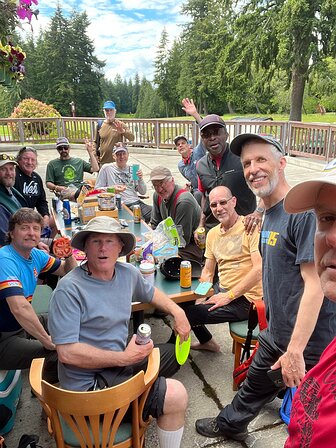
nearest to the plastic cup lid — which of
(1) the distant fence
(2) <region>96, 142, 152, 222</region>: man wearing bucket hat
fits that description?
(2) <region>96, 142, 152, 222</region>: man wearing bucket hat

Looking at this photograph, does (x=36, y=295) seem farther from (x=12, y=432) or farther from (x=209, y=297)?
(x=209, y=297)

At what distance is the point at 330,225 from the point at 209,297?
2.16 meters

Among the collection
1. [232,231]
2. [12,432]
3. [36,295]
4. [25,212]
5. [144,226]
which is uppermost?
[25,212]

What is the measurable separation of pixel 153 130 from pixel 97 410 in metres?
14.1

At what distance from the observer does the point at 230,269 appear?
9.75ft

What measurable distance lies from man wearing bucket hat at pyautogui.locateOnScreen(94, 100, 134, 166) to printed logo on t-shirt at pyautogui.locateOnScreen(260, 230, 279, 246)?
5.48 m

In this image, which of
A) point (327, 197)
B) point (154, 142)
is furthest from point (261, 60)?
point (327, 197)

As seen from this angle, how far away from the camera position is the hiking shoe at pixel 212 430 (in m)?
Result: 2.28

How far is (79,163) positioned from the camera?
20.2 feet

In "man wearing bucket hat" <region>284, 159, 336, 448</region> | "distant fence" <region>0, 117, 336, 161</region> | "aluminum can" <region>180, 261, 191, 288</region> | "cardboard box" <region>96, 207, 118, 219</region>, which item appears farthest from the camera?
"distant fence" <region>0, 117, 336, 161</region>

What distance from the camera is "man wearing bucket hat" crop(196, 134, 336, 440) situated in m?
1.71

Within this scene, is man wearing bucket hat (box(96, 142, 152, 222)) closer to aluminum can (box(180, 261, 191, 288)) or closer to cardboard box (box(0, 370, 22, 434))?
aluminum can (box(180, 261, 191, 288))

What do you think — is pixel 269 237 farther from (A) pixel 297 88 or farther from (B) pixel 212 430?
(A) pixel 297 88

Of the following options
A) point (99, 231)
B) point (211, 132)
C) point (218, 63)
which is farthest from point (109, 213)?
point (218, 63)
